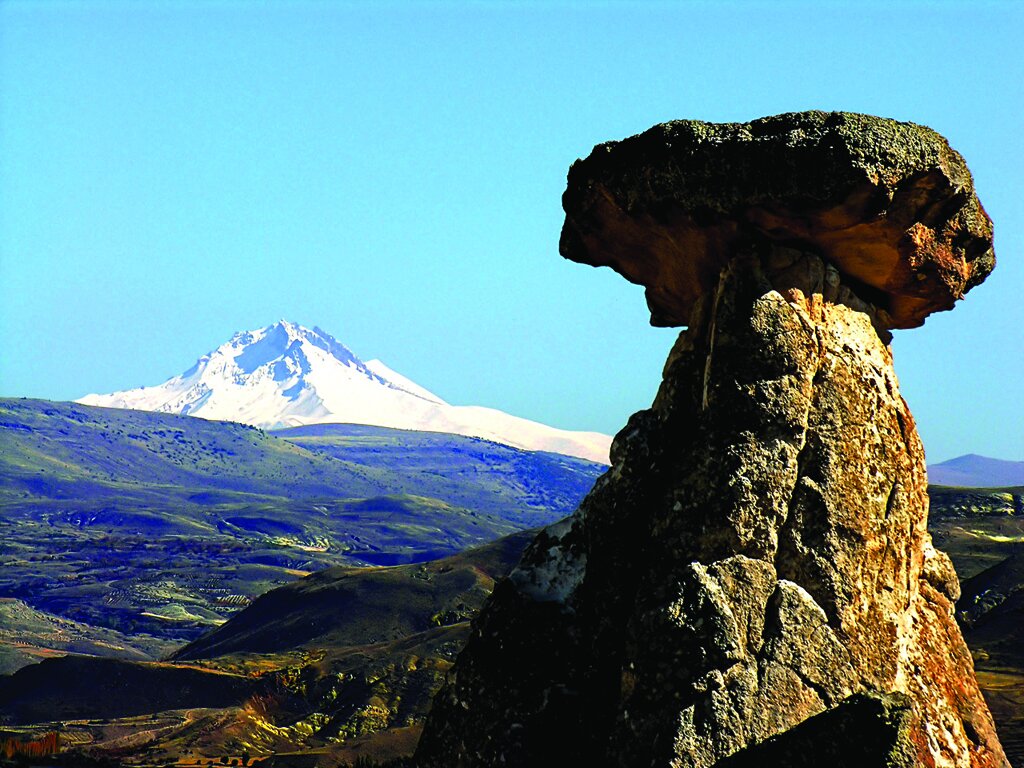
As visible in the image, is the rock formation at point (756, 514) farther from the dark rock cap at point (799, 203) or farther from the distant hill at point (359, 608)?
the distant hill at point (359, 608)

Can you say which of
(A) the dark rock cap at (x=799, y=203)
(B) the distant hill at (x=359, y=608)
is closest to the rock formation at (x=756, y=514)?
(A) the dark rock cap at (x=799, y=203)

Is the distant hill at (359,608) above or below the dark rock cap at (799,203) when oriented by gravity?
below

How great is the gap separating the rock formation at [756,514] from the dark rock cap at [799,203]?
0.10 ft

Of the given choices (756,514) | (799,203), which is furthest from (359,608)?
(756,514)

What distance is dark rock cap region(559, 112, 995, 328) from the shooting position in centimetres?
1394

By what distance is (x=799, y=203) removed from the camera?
14.2m

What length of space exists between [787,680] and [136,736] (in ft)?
266

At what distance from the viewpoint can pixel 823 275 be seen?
48.9ft

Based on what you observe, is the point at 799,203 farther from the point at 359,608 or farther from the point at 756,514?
the point at 359,608

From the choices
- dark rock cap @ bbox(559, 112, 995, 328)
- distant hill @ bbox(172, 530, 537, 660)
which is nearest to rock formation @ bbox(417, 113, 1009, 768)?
dark rock cap @ bbox(559, 112, 995, 328)

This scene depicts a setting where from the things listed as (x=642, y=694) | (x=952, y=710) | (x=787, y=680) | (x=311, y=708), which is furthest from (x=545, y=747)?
(x=311, y=708)

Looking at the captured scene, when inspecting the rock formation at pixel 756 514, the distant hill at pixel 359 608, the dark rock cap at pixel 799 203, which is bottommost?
the distant hill at pixel 359 608

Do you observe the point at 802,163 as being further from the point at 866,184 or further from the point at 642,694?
the point at 642,694

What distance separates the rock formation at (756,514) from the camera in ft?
41.8
